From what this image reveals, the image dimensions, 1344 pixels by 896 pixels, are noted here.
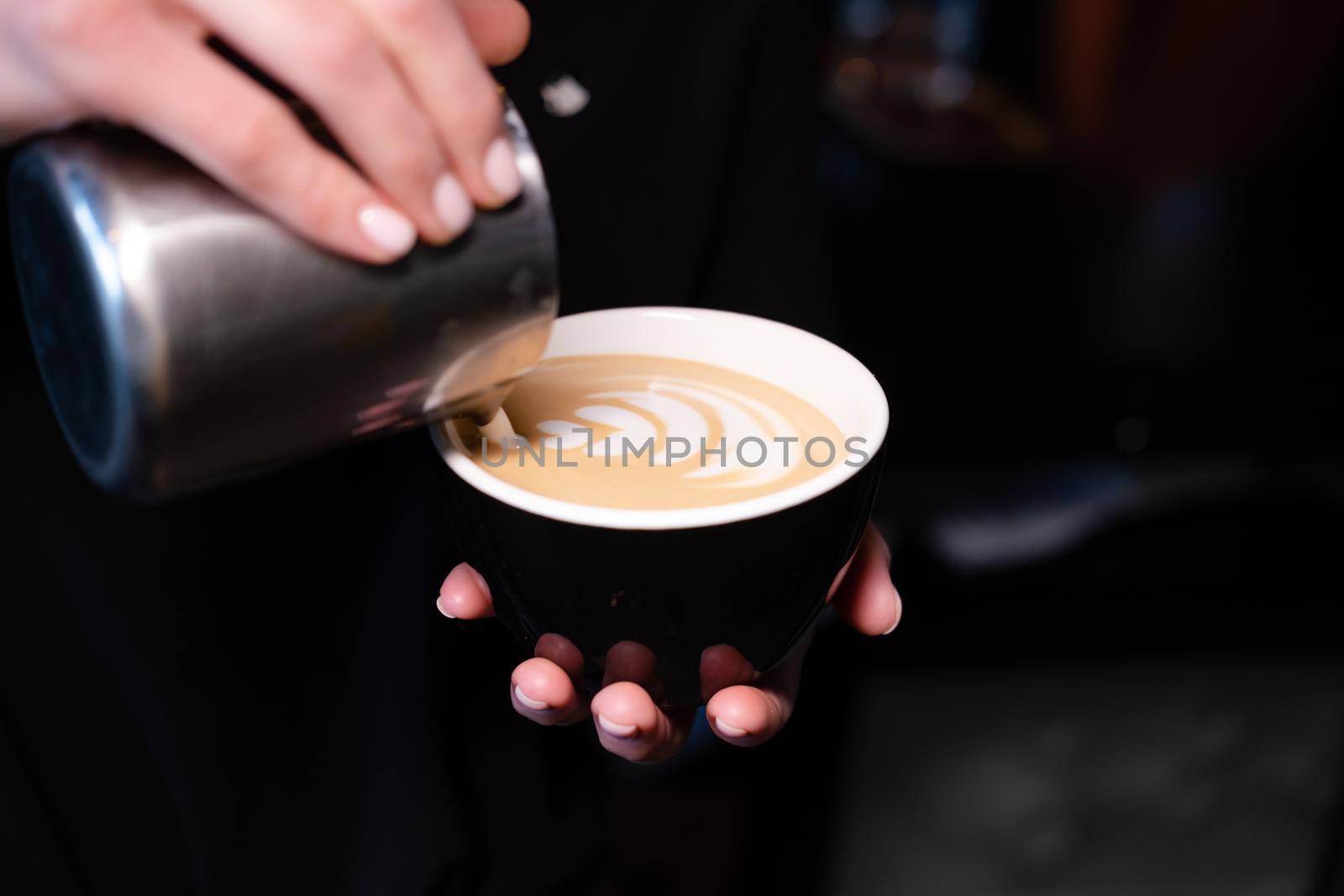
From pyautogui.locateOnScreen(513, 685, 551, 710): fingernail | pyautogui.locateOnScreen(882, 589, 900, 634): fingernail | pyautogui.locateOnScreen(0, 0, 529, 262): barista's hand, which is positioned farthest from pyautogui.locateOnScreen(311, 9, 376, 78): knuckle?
pyautogui.locateOnScreen(882, 589, 900, 634): fingernail

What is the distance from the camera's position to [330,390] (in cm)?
34

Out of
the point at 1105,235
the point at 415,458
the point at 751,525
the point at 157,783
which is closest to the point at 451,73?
the point at 751,525

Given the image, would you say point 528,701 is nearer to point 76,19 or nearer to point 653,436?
point 653,436

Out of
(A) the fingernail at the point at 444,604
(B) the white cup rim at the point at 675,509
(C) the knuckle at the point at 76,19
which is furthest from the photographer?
(A) the fingernail at the point at 444,604

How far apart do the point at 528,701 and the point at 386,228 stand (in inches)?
9.0

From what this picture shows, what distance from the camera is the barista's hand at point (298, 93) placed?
28 centimetres

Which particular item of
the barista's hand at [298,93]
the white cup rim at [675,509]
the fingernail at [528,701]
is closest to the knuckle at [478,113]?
the barista's hand at [298,93]

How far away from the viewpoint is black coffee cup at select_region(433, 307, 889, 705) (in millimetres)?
389

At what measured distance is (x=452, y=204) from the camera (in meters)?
0.33

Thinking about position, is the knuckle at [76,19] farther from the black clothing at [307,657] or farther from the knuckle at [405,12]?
the black clothing at [307,657]

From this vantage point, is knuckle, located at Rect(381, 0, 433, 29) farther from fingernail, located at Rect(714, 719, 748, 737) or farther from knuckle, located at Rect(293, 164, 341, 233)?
fingernail, located at Rect(714, 719, 748, 737)

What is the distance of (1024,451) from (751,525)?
0.96 meters

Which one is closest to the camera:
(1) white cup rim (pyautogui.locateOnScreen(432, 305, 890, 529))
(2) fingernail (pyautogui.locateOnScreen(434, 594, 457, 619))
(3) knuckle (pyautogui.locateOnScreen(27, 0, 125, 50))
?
(3) knuckle (pyautogui.locateOnScreen(27, 0, 125, 50))

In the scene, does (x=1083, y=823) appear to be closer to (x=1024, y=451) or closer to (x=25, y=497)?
(x=1024, y=451)
